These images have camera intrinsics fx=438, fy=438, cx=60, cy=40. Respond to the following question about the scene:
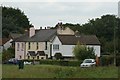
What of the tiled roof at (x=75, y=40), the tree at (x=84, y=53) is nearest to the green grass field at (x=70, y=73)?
the tree at (x=84, y=53)

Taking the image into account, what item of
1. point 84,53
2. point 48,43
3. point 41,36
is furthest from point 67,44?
point 84,53

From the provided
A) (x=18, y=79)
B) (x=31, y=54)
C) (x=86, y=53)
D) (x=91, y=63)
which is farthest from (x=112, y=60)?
(x=31, y=54)

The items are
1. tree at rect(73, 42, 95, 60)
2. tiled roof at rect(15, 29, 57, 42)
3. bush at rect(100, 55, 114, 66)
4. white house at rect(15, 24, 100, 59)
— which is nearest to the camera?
bush at rect(100, 55, 114, 66)

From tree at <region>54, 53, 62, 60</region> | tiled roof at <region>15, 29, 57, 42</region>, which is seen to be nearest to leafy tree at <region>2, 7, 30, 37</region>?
tiled roof at <region>15, 29, 57, 42</region>

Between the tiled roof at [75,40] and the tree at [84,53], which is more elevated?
the tiled roof at [75,40]

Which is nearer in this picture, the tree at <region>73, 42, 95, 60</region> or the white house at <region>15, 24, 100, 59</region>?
the tree at <region>73, 42, 95, 60</region>

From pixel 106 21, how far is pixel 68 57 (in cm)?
4111

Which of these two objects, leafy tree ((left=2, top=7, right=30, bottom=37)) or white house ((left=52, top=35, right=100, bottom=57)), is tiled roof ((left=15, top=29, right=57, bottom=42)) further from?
leafy tree ((left=2, top=7, right=30, bottom=37))

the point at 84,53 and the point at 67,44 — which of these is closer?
the point at 84,53

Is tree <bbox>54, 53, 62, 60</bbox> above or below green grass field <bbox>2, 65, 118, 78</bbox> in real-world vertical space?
above

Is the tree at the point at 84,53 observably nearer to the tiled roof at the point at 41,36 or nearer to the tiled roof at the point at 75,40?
the tiled roof at the point at 75,40

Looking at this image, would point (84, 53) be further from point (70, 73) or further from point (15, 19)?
point (15, 19)

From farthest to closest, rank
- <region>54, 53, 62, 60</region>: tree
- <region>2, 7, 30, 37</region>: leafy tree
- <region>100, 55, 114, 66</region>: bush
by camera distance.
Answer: <region>2, 7, 30, 37</region>: leafy tree < <region>54, 53, 62, 60</region>: tree < <region>100, 55, 114, 66</region>: bush

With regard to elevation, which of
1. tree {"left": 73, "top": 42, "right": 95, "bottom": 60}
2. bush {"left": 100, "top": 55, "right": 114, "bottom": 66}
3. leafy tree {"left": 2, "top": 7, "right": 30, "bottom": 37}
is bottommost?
bush {"left": 100, "top": 55, "right": 114, "bottom": 66}
